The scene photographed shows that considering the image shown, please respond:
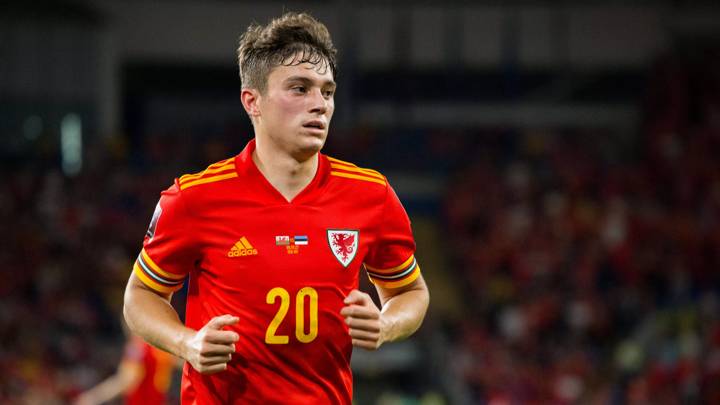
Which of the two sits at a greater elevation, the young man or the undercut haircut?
the undercut haircut

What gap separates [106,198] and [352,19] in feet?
21.7

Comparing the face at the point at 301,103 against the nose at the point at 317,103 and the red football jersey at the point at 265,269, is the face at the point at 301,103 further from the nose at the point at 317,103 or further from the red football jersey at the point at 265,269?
the red football jersey at the point at 265,269

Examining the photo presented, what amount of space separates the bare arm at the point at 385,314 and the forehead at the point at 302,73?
63 centimetres

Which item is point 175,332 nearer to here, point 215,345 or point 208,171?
point 215,345

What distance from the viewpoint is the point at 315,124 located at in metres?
3.16

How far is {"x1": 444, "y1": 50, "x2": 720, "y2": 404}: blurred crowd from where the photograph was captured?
41.3 feet

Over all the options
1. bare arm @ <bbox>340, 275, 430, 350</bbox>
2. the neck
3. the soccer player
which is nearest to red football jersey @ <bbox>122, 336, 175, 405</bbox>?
the soccer player

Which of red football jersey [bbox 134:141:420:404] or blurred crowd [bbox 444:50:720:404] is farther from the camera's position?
blurred crowd [bbox 444:50:720:404]

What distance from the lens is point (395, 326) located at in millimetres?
3232

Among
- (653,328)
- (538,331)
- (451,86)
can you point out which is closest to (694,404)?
(653,328)

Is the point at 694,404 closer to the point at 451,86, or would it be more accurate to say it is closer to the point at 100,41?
the point at 451,86

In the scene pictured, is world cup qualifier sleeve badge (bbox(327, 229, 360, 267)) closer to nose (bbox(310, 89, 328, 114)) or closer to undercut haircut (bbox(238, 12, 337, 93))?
nose (bbox(310, 89, 328, 114))

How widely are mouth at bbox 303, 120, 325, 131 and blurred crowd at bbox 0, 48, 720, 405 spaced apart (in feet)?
27.9

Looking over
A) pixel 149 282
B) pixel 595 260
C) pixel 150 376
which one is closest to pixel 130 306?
pixel 149 282
